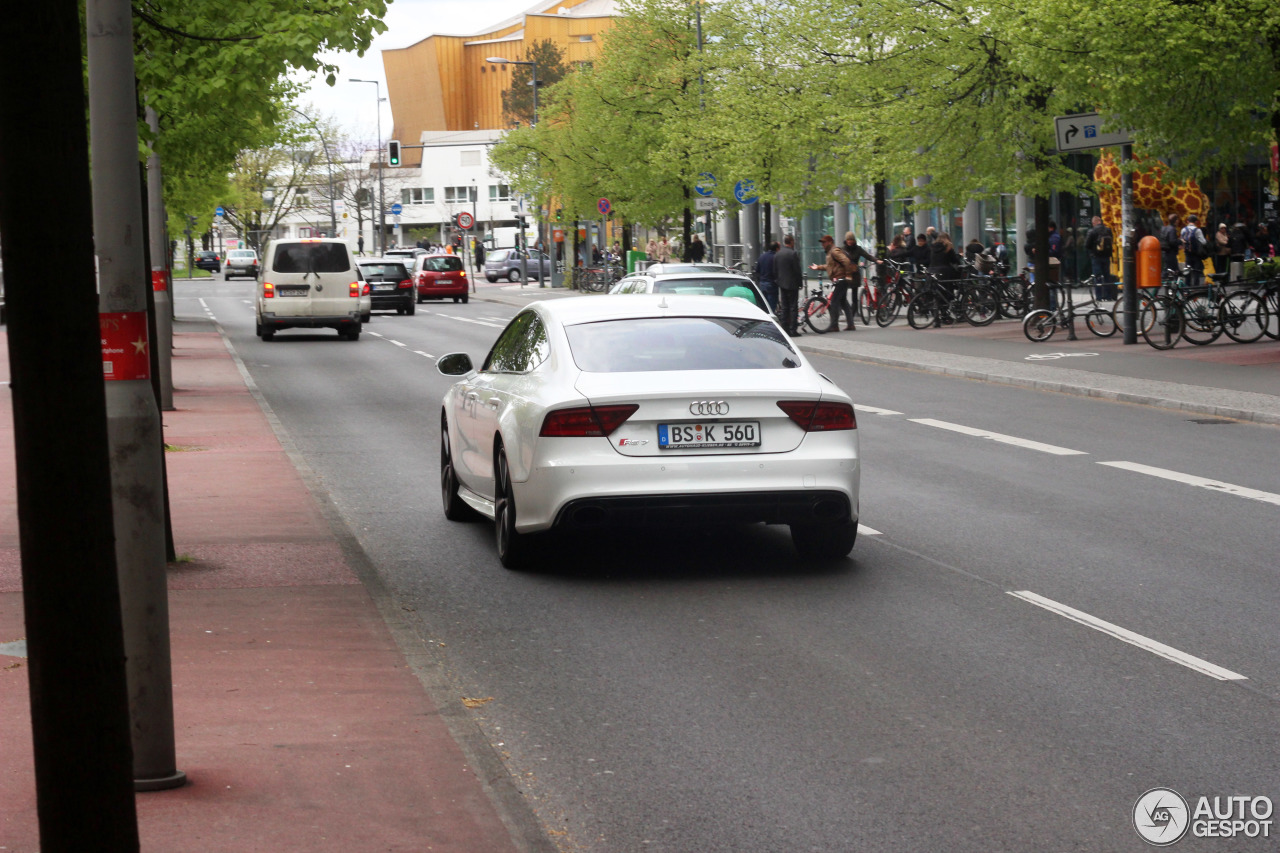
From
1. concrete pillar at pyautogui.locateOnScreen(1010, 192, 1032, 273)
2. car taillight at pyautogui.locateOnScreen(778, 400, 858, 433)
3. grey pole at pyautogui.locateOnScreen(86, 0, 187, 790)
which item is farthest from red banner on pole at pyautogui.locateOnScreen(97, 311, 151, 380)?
concrete pillar at pyautogui.locateOnScreen(1010, 192, 1032, 273)

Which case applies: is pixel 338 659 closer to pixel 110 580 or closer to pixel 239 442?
pixel 110 580

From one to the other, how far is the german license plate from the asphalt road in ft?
2.35

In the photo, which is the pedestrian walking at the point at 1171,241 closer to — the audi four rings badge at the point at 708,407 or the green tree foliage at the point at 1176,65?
the green tree foliage at the point at 1176,65

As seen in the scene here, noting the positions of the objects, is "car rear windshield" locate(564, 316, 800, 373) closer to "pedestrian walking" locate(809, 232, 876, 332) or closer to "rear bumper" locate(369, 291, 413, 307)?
"pedestrian walking" locate(809, 232, 876, 332)

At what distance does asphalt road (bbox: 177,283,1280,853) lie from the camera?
4.99 metres

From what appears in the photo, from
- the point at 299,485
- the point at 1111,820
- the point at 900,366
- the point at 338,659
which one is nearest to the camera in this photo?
the point at 1111,820

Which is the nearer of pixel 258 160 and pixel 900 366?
pixel 900 366

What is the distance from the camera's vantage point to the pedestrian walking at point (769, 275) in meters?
33.5

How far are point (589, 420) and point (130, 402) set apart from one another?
3.66 m

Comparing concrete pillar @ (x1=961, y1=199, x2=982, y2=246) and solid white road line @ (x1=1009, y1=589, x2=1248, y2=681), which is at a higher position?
concrete pillar @ (x1=961, y1=199, x2=982, y2=246)

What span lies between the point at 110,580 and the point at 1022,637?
190 inches

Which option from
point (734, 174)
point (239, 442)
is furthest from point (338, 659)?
point (734, 174)

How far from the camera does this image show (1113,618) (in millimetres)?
7590

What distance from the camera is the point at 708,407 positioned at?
8469 millimetres
